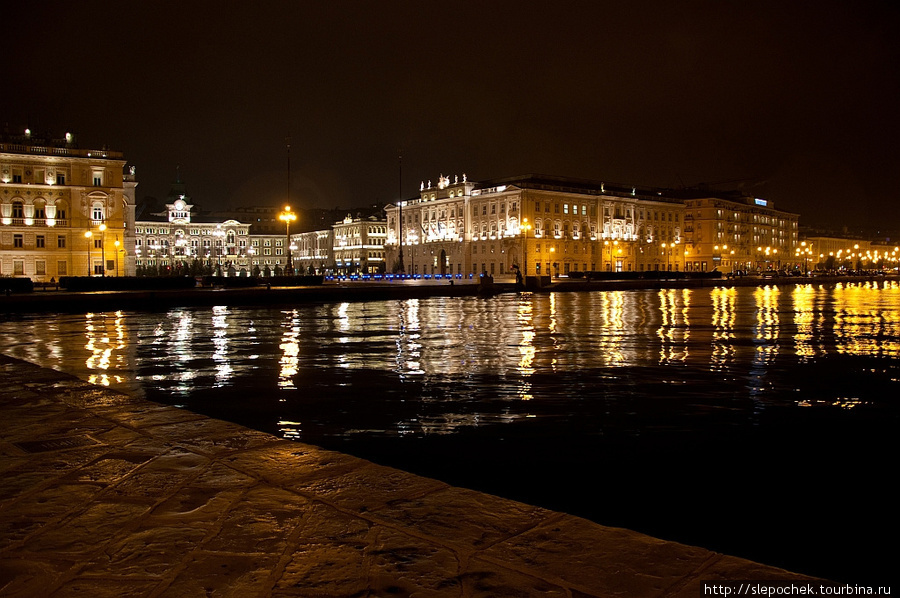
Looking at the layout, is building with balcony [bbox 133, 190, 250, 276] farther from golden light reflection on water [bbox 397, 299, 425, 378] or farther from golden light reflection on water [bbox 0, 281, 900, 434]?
golden light reflection on water [bbox 397, 299, 425, 378]

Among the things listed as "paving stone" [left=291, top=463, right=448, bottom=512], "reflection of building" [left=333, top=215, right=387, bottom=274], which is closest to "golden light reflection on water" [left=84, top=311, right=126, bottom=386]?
"paving stone" [left=291, top=463, right=448, bottom=512]

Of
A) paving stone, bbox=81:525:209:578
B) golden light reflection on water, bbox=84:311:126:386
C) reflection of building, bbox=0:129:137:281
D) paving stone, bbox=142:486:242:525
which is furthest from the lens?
reflection of building, bbox=0:129:137:281

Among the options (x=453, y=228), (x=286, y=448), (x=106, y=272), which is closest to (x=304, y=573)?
(x=286, y=448)

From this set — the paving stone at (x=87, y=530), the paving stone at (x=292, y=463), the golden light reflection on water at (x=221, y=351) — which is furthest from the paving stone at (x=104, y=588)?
the golden light reflection on water at (x=221, y=351)

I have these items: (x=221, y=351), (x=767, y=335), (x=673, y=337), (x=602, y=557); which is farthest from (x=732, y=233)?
(x=602, y=557)

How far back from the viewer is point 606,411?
30.0 ft

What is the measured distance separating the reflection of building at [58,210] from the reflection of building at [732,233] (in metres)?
109

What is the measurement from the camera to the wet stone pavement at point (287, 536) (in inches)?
122

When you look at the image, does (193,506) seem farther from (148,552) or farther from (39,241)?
(39,241)

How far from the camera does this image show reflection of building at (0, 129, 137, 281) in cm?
7106

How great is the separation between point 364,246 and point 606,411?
5778 inches

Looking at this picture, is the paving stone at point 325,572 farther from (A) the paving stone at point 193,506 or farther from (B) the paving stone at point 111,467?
(B) the paving stone at point 111,467

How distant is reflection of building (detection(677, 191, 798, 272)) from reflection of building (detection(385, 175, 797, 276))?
305mm

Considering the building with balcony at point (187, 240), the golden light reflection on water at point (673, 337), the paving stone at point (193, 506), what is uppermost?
the building with balcony at point (187, 240)
